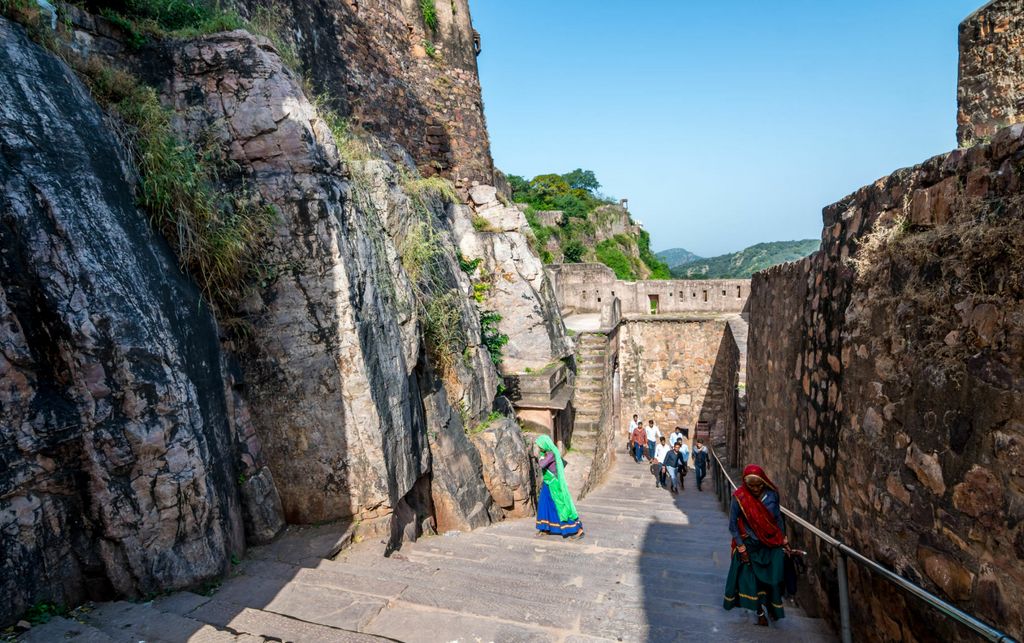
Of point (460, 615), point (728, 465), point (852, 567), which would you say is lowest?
point (728, 465)

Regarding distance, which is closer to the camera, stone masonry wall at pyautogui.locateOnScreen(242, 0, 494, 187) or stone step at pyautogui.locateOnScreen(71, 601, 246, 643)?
stone step at pyautogui.locateOnScreen(71, 601, 246, 643)

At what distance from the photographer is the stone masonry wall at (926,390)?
2199 millimetres

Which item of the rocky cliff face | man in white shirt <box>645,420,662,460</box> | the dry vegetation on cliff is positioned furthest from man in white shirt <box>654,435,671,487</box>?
the dry vegetation on cliff

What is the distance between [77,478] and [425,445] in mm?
3375

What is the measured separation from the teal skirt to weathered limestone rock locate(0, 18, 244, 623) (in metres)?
3.67

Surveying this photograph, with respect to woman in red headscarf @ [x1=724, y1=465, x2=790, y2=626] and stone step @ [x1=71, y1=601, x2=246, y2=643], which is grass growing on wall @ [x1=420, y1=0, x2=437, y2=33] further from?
stone step @ [x1=71, y1=601, x2=246, y2=643]

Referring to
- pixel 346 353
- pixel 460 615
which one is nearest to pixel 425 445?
pixel 346 353

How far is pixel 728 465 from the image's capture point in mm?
11320

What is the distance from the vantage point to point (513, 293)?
11.1 m

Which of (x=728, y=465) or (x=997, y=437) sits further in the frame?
(x=728, y=465)

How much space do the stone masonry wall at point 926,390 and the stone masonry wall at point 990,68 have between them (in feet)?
3.41

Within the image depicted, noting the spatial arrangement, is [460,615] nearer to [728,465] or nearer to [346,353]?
[346,353]

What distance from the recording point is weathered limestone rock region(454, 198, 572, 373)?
1088cm

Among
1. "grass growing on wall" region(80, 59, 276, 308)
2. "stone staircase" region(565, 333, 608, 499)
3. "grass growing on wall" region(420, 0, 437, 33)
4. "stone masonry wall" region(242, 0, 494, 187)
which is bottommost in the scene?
"stone staircase" region(565, 333, 608, 499)
